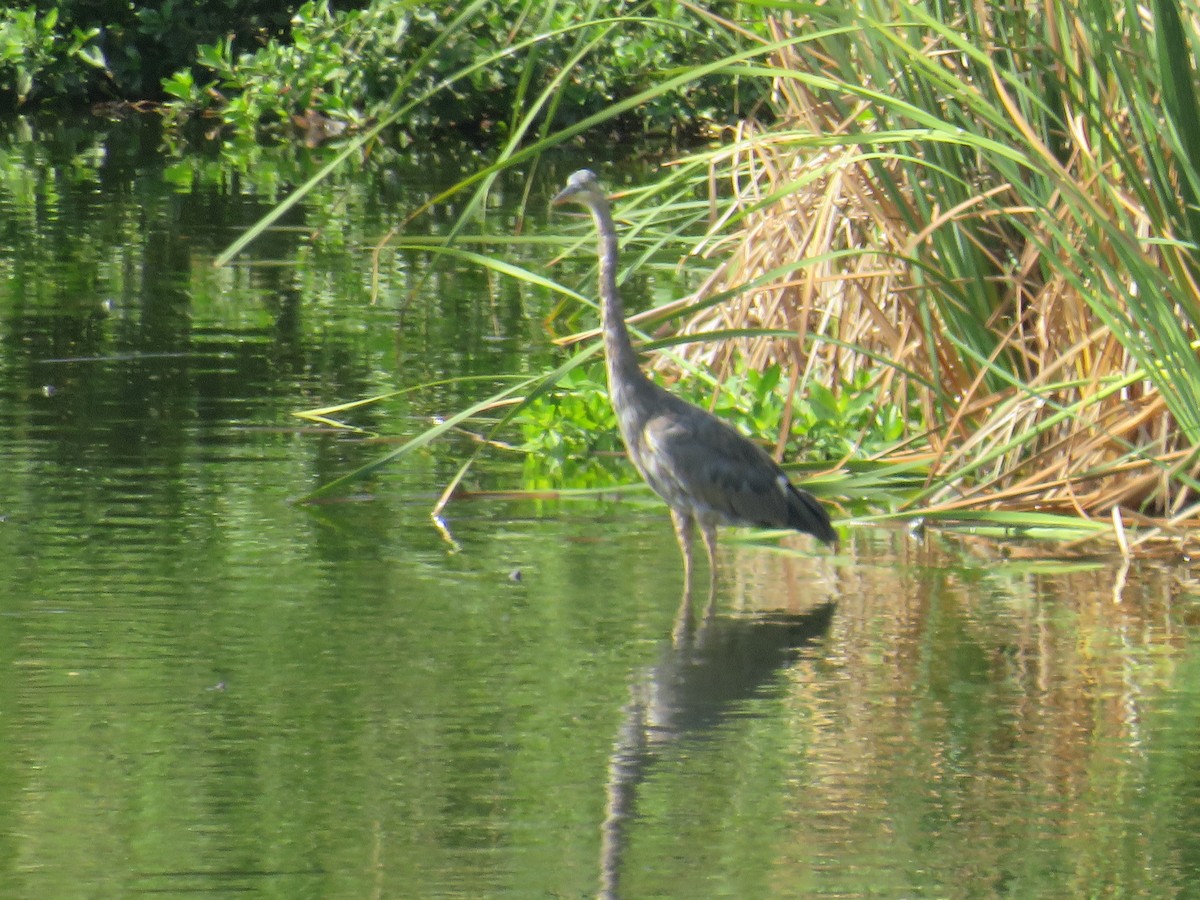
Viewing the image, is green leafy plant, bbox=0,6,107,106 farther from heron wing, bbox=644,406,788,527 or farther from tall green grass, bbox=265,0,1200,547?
heron wing, bbox=644,406,788,527

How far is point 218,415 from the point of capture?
8.73 m

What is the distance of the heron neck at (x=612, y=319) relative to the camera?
6637mm

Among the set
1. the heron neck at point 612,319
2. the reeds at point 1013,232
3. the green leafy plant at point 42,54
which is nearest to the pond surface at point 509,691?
the reeds at point 1013,232

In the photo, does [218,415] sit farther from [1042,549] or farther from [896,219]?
[1042,549]

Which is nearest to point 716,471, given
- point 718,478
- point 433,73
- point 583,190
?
point 718,478

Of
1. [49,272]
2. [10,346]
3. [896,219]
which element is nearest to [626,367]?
[896,219]

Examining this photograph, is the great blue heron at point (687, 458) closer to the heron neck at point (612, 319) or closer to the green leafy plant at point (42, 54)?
Result: the heron neck at point (612, 319)

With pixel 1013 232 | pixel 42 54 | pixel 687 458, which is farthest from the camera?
pixel 42 54

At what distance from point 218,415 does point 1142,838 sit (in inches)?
200

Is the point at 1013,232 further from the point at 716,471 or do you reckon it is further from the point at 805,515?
the point at 716,471

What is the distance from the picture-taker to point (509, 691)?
5445mm

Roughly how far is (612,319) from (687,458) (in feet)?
1.64

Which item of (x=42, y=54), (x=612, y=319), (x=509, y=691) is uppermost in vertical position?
(x=42, y=54)

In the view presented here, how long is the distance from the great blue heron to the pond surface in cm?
19
